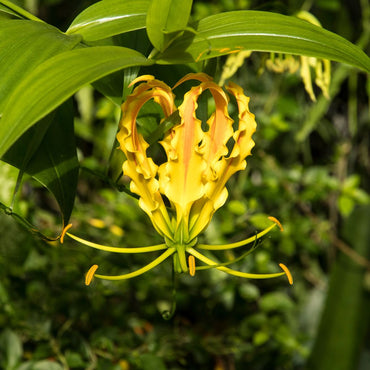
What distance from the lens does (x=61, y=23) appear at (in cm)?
165

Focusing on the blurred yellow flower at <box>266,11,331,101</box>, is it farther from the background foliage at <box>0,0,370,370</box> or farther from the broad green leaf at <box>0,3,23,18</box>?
the broad green leaf at <box>0,3,23,18</box>

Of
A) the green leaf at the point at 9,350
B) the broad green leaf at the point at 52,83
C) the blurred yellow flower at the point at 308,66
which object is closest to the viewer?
the broad green leaf at the point at 52,83

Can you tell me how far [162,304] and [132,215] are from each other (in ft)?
0.78

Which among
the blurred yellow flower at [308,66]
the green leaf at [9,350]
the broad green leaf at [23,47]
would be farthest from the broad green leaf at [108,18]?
the green leaf at [9,350]

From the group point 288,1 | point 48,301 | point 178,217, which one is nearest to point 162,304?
point 48,301

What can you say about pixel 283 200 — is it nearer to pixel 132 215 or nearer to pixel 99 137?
pixel 132 215

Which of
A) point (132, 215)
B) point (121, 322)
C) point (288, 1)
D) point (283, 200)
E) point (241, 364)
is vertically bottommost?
point (241, 364)

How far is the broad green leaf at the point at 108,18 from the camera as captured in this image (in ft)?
1.44

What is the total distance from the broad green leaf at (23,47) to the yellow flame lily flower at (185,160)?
2.7 inches

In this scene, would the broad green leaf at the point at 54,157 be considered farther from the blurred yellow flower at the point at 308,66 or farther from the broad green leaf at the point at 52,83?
the blurred yellow flower at the point at 308,66

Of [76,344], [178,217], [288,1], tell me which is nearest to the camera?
[178,217]

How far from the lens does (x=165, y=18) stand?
0.39m

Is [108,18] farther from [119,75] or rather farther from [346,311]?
[346,311]

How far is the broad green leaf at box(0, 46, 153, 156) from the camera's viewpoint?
30cm
